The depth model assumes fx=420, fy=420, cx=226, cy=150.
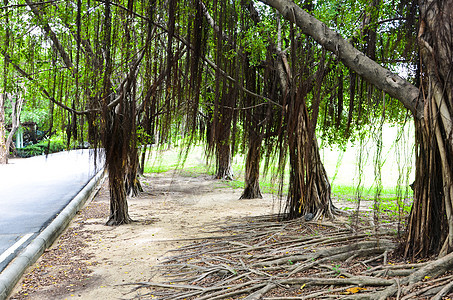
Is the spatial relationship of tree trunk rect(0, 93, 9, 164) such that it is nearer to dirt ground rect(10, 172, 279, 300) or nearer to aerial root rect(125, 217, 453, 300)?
dirt ground rect(10, 172, 279, 300)

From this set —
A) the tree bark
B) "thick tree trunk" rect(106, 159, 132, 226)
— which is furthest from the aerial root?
"thick tree trunk" rect(106, 159, 132, 226)

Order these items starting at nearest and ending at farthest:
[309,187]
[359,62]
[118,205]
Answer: [359,62] < [309,187] < [118,205]

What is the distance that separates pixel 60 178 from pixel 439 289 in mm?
14804

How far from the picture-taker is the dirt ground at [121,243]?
15.6ft

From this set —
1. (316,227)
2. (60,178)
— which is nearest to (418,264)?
(316,227)

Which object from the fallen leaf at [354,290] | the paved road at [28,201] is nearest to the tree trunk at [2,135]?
the paved road at [28,201]

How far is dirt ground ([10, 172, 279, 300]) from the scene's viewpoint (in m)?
4.76

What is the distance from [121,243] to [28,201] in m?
4.58

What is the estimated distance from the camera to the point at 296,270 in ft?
13.8

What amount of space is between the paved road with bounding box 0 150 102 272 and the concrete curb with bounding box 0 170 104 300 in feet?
0.49

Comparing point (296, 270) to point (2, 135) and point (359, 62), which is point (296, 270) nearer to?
point (359, 62)

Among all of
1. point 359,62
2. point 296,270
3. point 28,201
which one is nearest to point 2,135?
point 28,201

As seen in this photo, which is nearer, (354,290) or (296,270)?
(354,290)

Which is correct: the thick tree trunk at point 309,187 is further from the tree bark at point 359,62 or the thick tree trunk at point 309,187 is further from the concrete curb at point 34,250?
the concrete curb at point 34,250
